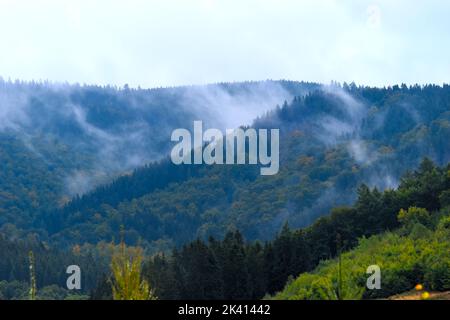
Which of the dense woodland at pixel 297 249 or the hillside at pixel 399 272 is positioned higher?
the dense woodland at pixel 297 249

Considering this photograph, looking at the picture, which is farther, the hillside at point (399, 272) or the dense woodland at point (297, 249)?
the dense woodland at point (297, 249)

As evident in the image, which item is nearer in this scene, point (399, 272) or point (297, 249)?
point (399, 272)

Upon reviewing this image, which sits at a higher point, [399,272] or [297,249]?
[297,249]

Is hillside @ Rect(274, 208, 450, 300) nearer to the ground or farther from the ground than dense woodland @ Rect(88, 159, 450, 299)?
nearer to the ground

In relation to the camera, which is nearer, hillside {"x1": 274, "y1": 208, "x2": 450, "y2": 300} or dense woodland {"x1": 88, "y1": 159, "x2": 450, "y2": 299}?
hillside {"x1": 274, "y1": 208, "x2": 450, "y2": 300}

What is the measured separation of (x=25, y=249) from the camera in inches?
7096

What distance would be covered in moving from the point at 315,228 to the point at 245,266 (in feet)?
48.2

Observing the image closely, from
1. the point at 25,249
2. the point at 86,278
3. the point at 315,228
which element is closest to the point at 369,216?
the point at 315,228
